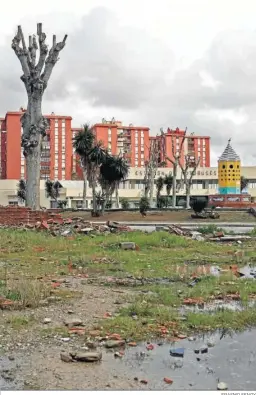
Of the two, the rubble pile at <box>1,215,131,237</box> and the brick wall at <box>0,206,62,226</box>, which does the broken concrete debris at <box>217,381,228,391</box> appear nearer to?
the rubble pile at <box>1,215,131,237</box>

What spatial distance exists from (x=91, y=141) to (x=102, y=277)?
38.8 m

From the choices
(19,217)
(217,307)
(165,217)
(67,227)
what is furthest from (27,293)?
(165,217)

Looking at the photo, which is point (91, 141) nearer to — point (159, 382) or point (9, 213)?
point (9, 213)

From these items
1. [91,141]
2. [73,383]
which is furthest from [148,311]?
[91,141]

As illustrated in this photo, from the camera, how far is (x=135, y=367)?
5.35 metres

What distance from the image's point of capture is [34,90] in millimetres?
30250

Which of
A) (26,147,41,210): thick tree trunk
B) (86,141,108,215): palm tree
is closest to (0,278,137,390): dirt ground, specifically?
(26,147,41,210): thick tree trunk

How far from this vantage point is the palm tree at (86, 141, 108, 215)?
47.8m

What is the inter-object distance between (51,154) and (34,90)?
77.0 meters

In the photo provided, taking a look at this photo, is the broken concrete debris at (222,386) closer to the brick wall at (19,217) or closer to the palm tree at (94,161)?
the brick wall at (19,217)

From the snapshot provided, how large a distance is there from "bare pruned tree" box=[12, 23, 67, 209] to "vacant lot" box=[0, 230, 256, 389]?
1421 cm

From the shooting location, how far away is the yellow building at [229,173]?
6650 cm

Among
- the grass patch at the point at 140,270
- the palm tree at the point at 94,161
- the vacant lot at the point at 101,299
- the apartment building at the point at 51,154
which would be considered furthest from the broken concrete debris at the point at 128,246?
the apartment building at the point at 51,154

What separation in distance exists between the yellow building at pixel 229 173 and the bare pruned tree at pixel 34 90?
40.4 meters
